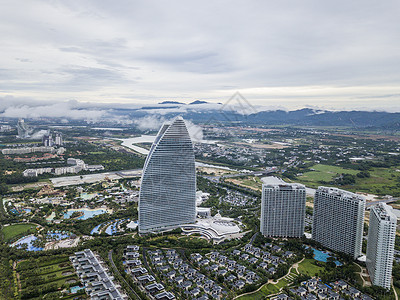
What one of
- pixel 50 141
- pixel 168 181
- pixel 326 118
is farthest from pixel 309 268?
pixel 326 118

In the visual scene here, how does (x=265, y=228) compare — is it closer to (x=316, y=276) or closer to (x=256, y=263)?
(x=256, y=263)

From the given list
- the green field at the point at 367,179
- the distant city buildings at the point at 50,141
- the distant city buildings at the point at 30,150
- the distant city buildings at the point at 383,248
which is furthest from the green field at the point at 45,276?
the distant city buildings at the point at 50,141

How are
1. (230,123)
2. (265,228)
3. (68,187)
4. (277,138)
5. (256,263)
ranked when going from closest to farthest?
1. (256,263)
2. (265,228)
3. (68,187)
4. (277,138)
5. (230,123)

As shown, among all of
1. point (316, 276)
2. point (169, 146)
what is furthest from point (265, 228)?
point (169, 146)

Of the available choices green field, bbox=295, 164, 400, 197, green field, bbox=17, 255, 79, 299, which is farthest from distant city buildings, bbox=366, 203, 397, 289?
green field, bbox=295, 164, 400, 197

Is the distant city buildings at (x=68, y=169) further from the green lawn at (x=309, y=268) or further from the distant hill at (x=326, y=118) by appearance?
the distant hill at (x=326, y=118)
